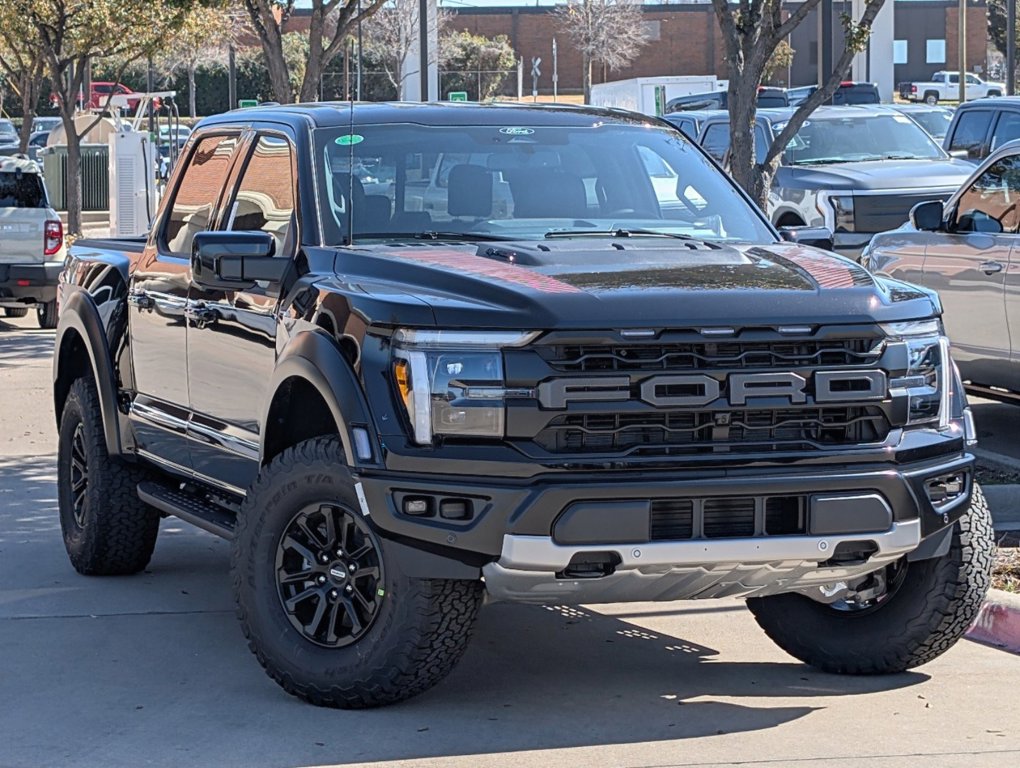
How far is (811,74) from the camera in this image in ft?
263

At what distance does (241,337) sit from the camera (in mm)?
6215

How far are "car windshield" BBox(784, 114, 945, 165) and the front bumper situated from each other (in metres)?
7.93

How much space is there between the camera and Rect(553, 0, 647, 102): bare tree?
7062 centimetres

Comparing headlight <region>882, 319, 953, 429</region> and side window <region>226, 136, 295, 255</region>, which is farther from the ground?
side window <region>226, 136, 295, 255</region>

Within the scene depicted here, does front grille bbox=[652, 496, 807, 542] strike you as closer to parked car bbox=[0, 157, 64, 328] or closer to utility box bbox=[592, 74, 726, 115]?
parked car bbox=[0, 157, 64, 328]

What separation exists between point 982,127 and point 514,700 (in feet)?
44.2

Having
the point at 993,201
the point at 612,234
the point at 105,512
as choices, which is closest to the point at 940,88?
the point at 993,201

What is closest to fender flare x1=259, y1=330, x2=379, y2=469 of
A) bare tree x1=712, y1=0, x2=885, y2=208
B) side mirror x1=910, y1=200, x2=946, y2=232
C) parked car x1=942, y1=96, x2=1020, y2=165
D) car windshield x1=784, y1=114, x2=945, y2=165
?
side mirror x1=910, y1=200, x2=946, y2=232

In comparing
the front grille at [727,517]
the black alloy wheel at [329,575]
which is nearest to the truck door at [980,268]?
the front grille at [727,517]

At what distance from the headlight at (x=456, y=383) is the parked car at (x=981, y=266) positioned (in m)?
5.87

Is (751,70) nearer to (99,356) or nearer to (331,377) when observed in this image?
(99,356)

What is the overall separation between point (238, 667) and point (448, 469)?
5.59 feet

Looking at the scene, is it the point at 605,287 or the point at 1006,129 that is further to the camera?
the point at 1006,129

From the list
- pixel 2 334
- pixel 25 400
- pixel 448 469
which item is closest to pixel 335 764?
pixel 448 469
